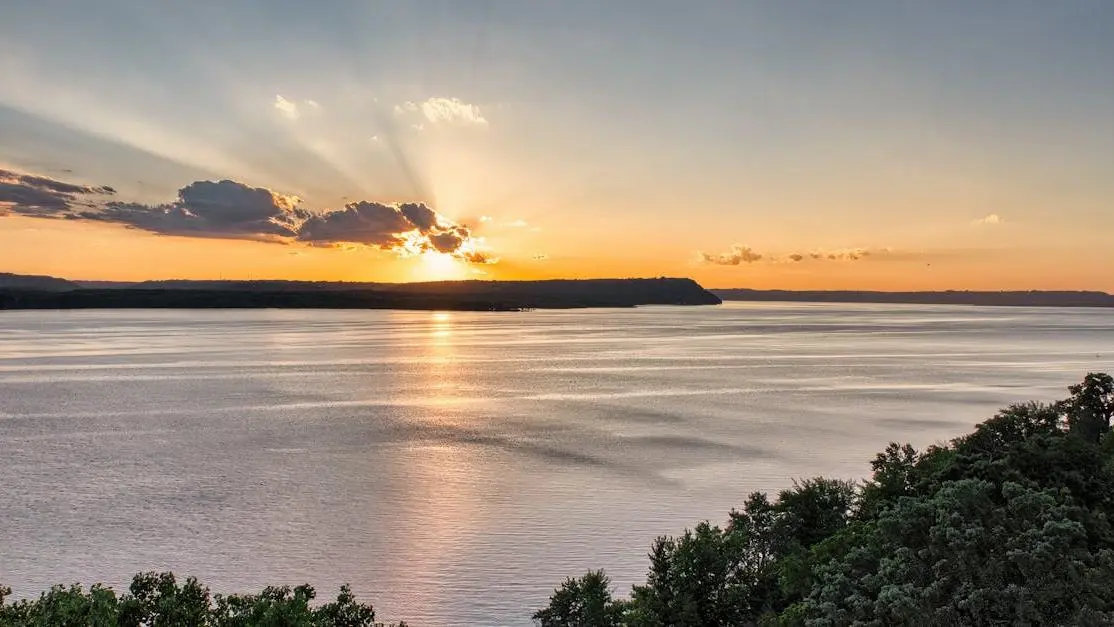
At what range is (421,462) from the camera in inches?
2611

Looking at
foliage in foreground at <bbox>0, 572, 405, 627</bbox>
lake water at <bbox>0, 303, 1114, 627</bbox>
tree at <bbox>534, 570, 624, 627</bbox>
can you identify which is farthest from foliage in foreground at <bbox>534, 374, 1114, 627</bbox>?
lake water at <bbox>0, 303, 1114, 627</bbox>

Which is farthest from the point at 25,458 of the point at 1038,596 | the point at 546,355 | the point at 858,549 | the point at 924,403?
the point at 546,355

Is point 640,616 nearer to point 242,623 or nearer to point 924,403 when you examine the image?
point 242,623

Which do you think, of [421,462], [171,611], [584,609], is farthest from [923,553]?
[421,462]

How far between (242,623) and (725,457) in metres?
50.2

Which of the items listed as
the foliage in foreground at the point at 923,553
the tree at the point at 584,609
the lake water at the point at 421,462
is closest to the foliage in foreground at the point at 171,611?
the tree at the point at 584,609

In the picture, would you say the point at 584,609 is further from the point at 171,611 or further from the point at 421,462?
the point at 421,462

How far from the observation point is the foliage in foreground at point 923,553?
2083cm

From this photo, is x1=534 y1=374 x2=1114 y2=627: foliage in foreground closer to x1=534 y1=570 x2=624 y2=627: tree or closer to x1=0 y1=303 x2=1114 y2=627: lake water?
x1=534 y1=570 x2=624 y2=627: tree

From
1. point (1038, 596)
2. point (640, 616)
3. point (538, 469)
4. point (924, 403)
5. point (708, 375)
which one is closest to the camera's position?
point (1038, 596)

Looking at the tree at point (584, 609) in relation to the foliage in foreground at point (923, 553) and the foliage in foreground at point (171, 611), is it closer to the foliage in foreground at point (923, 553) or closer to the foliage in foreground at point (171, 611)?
the foliage in foreground at point (923, 553)

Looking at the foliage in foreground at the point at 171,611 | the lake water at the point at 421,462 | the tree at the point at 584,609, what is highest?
the foliage in foreground at the point at 171,611

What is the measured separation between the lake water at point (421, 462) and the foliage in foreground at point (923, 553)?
30.3ft

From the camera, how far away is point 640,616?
86.3 feet
